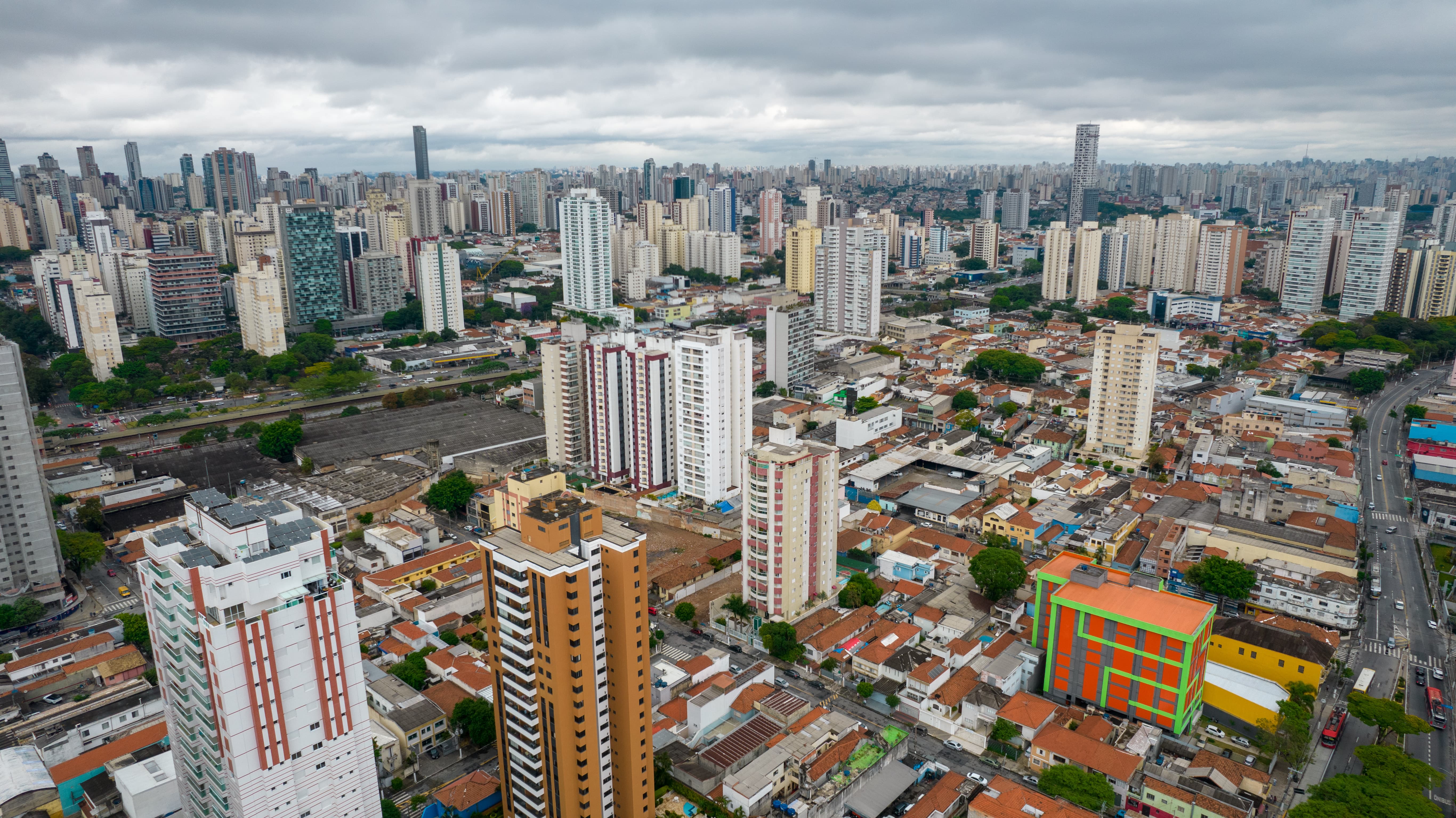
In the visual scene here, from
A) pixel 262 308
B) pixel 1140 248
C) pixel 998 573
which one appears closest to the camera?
pixel 998 573

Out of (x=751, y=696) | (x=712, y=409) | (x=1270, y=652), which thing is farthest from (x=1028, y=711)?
(x=712, y=409)

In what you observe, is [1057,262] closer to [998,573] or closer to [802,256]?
[802,256]

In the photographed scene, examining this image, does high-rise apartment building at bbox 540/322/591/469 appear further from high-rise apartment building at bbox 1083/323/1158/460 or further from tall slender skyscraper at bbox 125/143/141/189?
tall slender skyscraper at bbox 125/143/141/189

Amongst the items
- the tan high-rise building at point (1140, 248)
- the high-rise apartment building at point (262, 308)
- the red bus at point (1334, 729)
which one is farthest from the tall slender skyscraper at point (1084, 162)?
→ the red bus at point (1334, 729)

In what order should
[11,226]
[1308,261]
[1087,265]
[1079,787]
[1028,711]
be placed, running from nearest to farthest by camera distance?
[1079,787] < [1028,711] < [1308,261] < [1087,265] < [11,226]

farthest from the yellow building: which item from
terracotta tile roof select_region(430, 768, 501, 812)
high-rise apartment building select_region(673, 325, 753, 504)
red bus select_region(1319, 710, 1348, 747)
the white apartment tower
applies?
the white apartment tower

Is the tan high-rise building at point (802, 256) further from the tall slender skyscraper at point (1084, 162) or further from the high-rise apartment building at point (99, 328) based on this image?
the tall slender skyscraper at point (1084, 162)
